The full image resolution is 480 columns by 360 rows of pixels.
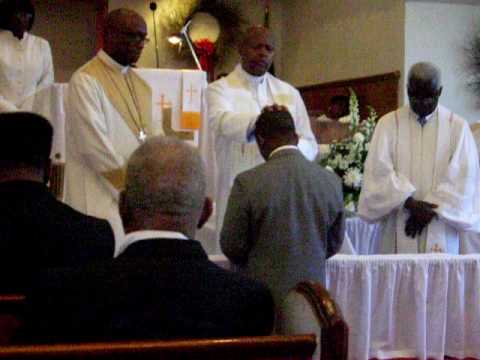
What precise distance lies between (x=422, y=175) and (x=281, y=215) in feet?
5.44

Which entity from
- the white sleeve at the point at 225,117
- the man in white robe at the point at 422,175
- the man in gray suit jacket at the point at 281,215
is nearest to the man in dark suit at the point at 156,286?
the man in gray suit jacket at the point at 281,215

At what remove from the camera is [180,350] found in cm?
146

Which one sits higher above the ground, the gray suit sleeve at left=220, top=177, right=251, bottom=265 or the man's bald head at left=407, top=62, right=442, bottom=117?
the man's bald head at left=407, top=62, right=442, bottom=117

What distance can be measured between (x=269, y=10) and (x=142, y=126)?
27.5ft

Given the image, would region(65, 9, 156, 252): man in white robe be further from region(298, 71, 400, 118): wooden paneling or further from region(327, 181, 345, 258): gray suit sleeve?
region(298, 71, 400, 118): wooden paneling

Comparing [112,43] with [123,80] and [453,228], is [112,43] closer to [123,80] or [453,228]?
[123,80]

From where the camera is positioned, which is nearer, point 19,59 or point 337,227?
point 337,227

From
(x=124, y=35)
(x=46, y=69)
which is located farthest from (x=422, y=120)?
(x=46, y=69)

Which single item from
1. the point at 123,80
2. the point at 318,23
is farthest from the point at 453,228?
the point at 318,23

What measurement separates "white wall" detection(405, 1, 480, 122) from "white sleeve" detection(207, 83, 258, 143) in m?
5.07

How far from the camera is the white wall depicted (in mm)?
9484

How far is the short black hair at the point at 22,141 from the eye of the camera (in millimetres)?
2396

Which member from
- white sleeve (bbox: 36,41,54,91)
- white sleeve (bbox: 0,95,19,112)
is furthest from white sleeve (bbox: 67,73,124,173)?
white sleeve (bbox: 36,41,54,91)

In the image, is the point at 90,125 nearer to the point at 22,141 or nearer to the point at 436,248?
the point at 22,141
